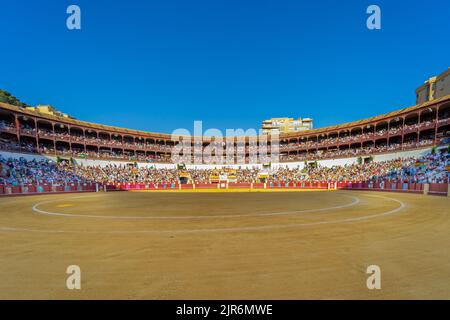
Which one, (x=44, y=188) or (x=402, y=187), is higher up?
(x=44, y=188)

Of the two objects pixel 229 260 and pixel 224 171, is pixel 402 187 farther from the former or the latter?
pixel 224 171

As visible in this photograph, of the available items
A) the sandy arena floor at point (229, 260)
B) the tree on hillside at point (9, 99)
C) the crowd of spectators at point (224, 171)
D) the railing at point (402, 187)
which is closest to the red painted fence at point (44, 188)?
the crowd of spectators at point (224, 171)

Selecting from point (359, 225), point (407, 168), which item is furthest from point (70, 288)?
point (407, 168)

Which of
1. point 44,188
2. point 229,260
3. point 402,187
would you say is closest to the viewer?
point 229,260

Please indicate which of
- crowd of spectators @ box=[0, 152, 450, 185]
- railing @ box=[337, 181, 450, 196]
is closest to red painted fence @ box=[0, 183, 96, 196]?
crowd of spectators @ box=[0, 152, 450, 185]

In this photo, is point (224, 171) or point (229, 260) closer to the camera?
point (229, 260)

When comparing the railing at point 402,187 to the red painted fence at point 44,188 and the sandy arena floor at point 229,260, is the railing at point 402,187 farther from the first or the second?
the red painted fence at point 44,188

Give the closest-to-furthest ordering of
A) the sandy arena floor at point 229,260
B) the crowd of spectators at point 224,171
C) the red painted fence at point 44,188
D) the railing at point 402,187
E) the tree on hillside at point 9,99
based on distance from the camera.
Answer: the sandy arena floor at point 229,260
the railing at point 402,187
the red painted fence at point 44,188
the crowd of spectators at point 224,171
the tree on hillside at point 9,99

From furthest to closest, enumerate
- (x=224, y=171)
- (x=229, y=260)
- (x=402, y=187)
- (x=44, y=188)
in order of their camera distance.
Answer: (x=224, y=171), (x=44, y=188), (x=402, y=187), (x=229, y=260)

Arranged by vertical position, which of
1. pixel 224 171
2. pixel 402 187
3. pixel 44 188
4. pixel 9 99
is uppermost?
pixel 9 99

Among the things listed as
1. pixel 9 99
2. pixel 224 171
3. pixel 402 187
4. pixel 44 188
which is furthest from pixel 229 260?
pixel 9 99

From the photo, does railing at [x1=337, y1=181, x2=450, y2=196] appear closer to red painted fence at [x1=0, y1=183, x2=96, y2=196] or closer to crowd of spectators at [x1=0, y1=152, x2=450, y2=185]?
crowd of spectators at [x1=0, y1=152, x2=450, y2=185]
